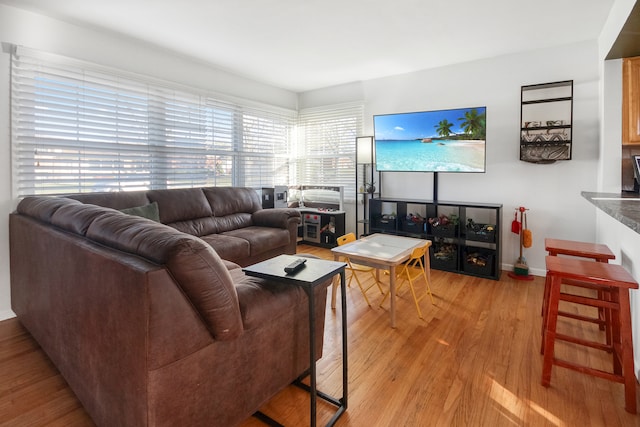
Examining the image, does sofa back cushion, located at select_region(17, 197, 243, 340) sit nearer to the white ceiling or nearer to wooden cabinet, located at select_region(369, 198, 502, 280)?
the white ceiling

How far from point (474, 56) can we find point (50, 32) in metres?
4.27

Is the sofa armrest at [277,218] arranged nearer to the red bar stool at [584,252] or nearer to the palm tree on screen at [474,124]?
the palm tree on screen at [474,124]

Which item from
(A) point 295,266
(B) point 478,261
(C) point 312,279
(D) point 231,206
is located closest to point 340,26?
(D) point 231,206

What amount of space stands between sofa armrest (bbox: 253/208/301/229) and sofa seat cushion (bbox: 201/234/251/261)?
66 cm

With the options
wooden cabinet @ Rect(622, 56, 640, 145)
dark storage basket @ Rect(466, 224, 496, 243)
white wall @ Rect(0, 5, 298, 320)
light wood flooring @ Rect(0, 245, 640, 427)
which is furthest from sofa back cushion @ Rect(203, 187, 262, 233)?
wooden cabinet @ Rect(622, 56, 640, 145)

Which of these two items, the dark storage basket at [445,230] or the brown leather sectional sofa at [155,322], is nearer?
the brown leather sectional sofa at [155,322]

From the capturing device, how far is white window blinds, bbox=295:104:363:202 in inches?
201

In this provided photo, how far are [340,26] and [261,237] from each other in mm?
2216

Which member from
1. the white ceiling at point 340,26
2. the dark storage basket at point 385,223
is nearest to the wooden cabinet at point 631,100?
the white ceiling at point 340,26

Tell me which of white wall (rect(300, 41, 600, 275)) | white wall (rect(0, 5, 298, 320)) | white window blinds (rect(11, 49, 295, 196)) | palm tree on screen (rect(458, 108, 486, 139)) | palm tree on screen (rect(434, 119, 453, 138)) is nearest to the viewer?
white wall (rect(0, 5, 298, 320))

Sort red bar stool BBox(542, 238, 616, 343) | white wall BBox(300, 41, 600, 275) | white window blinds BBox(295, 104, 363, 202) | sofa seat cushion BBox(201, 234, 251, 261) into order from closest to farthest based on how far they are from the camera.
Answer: red bar stool BBox(542, 238, 616, 343) → sofa seat cushion BBox(201, 234, 251, 261) → white wall BBox(300, 41, 600, 275) → white window blinds BBox(295, 104, 363, 202)

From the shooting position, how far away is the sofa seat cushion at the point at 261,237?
3.46 meters

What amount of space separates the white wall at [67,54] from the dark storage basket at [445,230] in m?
3.22

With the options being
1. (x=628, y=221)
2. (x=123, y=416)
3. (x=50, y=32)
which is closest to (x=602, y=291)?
(x=628, y=221)
